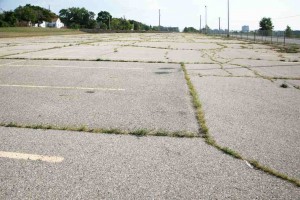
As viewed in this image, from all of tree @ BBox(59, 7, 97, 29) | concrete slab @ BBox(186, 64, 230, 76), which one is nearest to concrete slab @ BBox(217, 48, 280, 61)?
concrete slab @ BBox(186, 64, 230, 76)

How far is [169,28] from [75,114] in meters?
157

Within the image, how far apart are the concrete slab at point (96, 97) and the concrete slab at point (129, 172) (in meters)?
0.70

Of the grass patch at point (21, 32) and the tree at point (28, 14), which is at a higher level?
the tree at point (28, 14)

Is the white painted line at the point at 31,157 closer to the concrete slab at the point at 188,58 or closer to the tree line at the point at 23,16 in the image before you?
the concrete slab at the point at 188,58

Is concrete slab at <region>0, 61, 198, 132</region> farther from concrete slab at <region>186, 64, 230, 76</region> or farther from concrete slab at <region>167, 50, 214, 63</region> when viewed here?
concrete slab at <region>167, 50, 214, 63</region>

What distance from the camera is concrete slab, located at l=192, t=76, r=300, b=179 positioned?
361cm

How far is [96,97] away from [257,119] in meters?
3.49

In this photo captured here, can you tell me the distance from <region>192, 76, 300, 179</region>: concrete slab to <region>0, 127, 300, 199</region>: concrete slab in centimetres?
43

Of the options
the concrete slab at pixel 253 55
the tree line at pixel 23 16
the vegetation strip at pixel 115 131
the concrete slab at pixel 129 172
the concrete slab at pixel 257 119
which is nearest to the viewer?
the concrete slab at pixel 129 172

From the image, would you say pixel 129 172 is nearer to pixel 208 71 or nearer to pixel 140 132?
pixel 140 132

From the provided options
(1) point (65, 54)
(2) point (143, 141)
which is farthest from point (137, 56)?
(2) point (143, 141)

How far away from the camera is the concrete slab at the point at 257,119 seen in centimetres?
361

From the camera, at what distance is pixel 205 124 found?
4.62m

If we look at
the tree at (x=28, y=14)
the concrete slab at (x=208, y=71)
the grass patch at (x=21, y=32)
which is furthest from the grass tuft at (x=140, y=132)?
the tree at (x=28, y=14)
